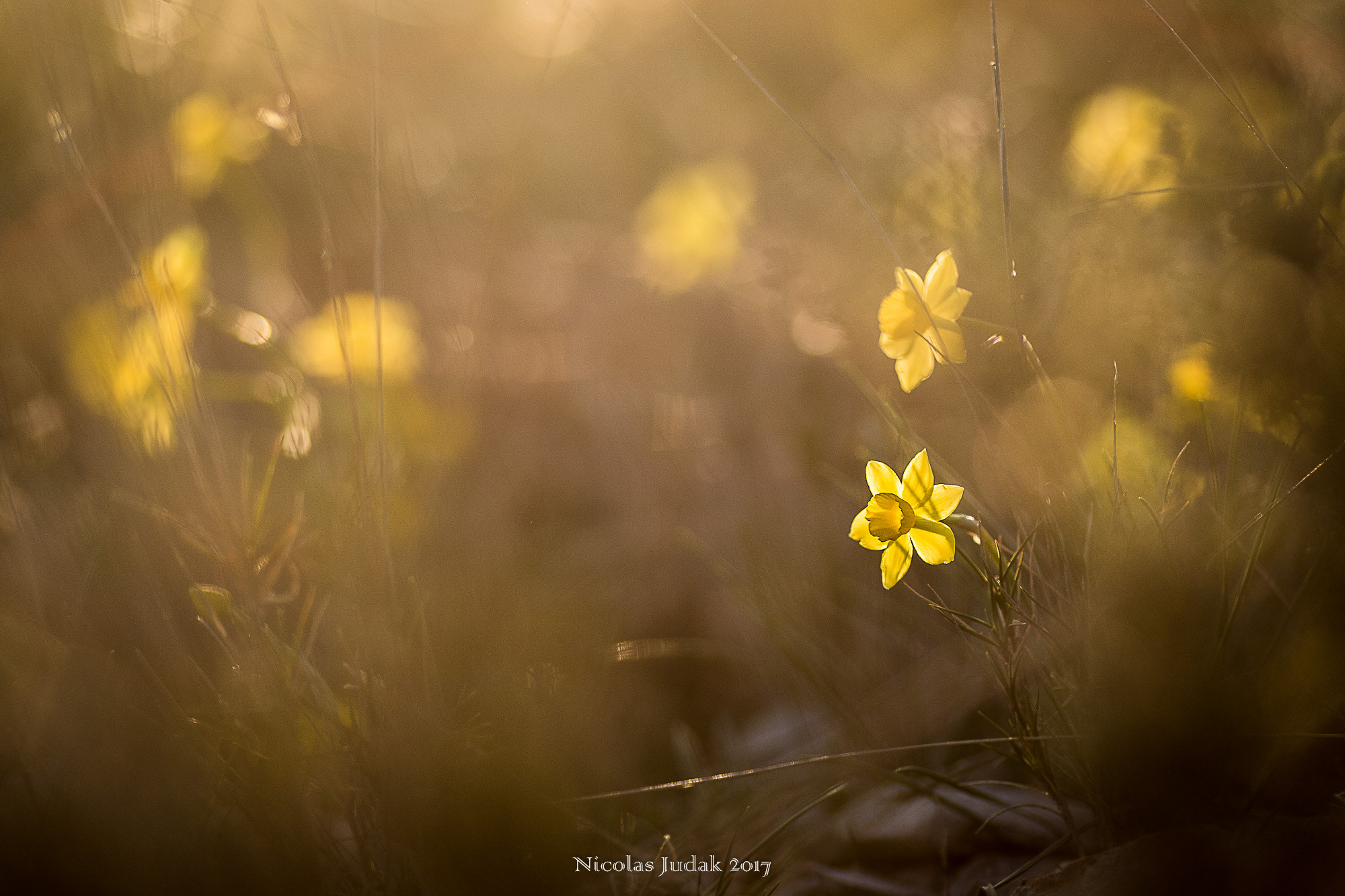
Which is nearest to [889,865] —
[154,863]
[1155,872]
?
[1155,872]

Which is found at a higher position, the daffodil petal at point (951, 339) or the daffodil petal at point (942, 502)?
the daffodil petal at point (951, 339)

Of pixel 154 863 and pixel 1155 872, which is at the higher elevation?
pixel 1155 872

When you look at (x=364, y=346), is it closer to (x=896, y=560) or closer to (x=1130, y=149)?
(x=896, y=560)

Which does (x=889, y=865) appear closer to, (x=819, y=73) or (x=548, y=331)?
(x=548, y=331)

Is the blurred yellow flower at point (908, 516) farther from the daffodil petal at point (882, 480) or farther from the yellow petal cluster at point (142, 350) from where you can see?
the yellow petal cluster at point (142, 350)

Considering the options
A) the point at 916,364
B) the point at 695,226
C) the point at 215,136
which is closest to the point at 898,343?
the point at 916,364

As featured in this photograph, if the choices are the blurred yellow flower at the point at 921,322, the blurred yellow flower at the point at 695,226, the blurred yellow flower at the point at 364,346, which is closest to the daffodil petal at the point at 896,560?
the blurred yellow flower at the point at 921,322

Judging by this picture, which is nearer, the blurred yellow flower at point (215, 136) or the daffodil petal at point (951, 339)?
the daffodil petal at point (951, 339)
